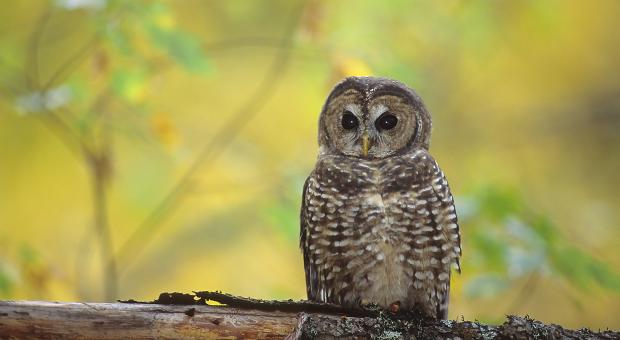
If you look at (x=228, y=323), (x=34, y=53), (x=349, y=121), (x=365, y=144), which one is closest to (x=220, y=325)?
(x=228, y=323)

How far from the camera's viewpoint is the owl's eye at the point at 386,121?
396cm

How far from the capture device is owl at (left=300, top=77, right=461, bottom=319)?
3527 millimetres

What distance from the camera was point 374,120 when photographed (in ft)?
13.0

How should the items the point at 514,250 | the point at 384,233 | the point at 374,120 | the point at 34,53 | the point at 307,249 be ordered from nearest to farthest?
the point at 384,233, the point at 307,249, the point at 374,120, the point at 514,250, the point at 34,53

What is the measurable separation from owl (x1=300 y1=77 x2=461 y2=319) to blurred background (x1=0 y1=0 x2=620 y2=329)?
676 mm

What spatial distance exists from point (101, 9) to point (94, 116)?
2.36 ft

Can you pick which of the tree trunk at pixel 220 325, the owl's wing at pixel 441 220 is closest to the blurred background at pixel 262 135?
the owl's wing at pixel 441 220

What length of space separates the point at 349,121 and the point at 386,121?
0.20m

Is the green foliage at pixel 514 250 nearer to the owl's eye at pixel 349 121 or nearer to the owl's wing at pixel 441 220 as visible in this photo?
the owl's wing at pixel 441 220

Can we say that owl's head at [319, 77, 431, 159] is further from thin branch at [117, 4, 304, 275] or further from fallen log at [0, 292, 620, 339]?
thin branch at [117, 4, 304, 275]

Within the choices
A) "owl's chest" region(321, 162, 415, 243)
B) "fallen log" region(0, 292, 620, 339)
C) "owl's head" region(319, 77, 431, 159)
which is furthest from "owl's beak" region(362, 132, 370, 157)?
"fallen log" region(0, 292, 620, 339)

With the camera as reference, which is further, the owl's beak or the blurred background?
the blurred background

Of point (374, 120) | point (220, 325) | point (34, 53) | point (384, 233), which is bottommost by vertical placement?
point (220, 325)

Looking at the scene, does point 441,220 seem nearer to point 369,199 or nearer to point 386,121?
point 369,199
